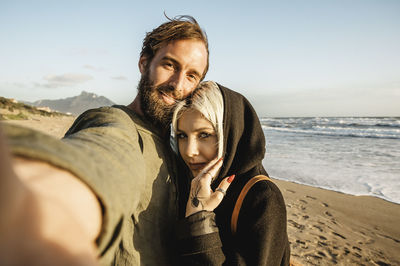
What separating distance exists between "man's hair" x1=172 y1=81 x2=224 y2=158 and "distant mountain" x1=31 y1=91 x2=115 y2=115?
108 meters

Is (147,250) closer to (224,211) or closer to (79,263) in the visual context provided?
(224,211)

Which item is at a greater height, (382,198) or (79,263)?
(79,263)

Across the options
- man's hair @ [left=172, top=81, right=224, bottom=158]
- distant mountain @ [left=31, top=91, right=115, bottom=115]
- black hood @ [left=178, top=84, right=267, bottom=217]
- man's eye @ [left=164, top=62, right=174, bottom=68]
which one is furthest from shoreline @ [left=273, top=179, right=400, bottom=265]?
distant mountain @ [left=31, top=91, right=115, bottom=115]

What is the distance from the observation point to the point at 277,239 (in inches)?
66.5

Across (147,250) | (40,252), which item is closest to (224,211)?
(147,250)

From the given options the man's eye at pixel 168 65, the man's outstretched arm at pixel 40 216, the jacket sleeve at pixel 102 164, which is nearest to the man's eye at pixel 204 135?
the man's eye at pixel 168 65

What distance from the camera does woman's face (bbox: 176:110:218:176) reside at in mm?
2215

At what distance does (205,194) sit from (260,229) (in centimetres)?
48

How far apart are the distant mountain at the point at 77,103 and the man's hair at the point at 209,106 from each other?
4265 inches

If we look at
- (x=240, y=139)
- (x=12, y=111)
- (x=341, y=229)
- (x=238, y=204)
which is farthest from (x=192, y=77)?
(x=12, y=111)

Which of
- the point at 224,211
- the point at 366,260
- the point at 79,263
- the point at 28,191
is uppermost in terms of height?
the point at 28,191

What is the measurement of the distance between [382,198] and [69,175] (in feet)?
25.7

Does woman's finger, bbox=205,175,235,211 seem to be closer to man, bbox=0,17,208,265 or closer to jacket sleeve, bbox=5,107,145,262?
man, bbox=0,17,208,265

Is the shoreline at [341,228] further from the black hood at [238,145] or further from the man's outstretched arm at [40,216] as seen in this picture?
the man's outstretched arm at [40,216]
